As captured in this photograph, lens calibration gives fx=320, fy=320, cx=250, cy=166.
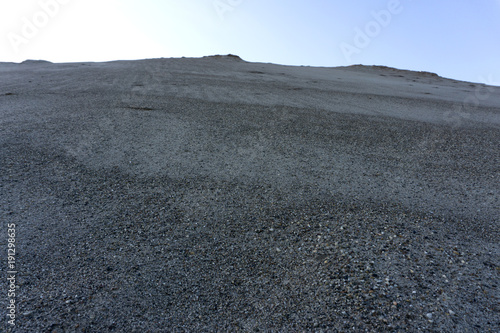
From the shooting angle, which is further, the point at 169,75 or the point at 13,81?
the point at 169,75

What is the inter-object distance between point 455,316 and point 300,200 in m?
1.60

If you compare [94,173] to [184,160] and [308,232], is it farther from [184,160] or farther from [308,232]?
[308,232]

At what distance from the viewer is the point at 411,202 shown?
333 cm

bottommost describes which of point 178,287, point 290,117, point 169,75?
point 178,287

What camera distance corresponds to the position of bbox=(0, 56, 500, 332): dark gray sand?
2029 millimetres

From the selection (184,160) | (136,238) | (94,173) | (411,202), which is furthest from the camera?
(184,160)

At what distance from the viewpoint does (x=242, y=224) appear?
2879 millimetres

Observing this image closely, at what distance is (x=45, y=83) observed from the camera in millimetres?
8344

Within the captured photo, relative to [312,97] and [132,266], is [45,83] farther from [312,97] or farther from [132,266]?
[132,266]

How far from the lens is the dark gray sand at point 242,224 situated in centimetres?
203

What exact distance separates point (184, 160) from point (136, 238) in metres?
1.60

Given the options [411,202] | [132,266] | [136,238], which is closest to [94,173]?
[136,238]

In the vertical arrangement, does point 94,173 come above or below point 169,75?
below

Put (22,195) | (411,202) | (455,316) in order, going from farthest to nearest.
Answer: (411,202), (22,195), (455,316)
